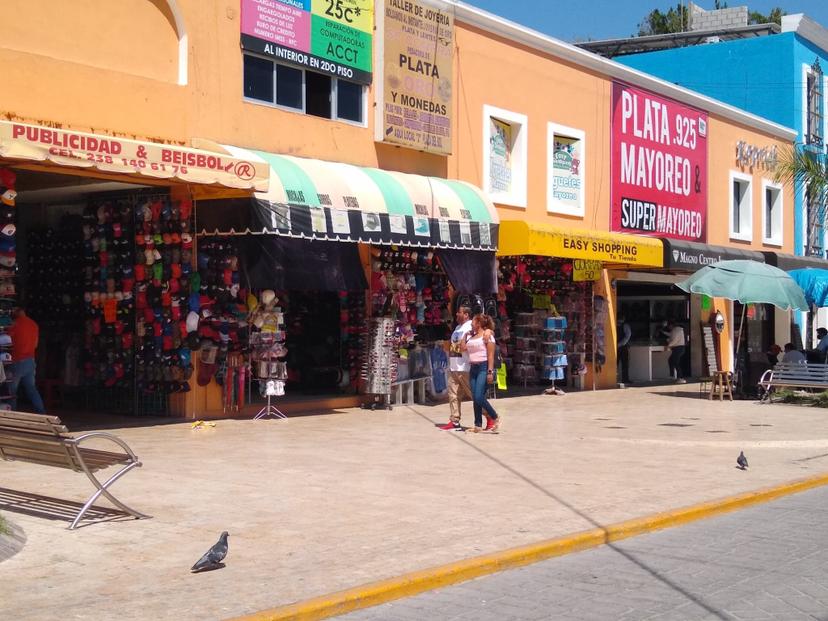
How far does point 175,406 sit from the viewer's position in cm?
1594

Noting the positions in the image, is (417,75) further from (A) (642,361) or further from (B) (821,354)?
(A) (642,361)

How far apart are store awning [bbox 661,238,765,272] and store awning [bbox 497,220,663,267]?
15.5 inches

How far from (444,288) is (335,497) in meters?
10.7

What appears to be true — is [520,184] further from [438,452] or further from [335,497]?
[335,497]

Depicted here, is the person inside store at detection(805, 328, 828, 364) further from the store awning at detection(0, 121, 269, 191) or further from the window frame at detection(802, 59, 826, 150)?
the store awning at detection(0, 121, 269, 191)

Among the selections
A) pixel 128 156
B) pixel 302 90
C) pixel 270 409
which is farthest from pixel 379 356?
pixel 128 156

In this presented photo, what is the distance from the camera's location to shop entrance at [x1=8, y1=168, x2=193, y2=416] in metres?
15.6

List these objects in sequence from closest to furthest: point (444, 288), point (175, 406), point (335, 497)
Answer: point (335, 497)
point (175, 406)
point (444, 288)

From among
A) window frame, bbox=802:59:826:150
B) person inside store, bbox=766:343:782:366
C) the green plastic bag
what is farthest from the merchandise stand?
window frame, bbox=802:59:826:150

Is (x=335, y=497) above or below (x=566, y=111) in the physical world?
below

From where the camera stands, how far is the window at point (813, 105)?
1416 inches

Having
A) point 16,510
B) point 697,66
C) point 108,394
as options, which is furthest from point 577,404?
point 697,66

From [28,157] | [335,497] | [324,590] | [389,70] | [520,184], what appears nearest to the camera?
[324,590]

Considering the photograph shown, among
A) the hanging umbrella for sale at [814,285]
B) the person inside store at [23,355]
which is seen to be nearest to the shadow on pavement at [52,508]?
the person inside store at [23,355]
